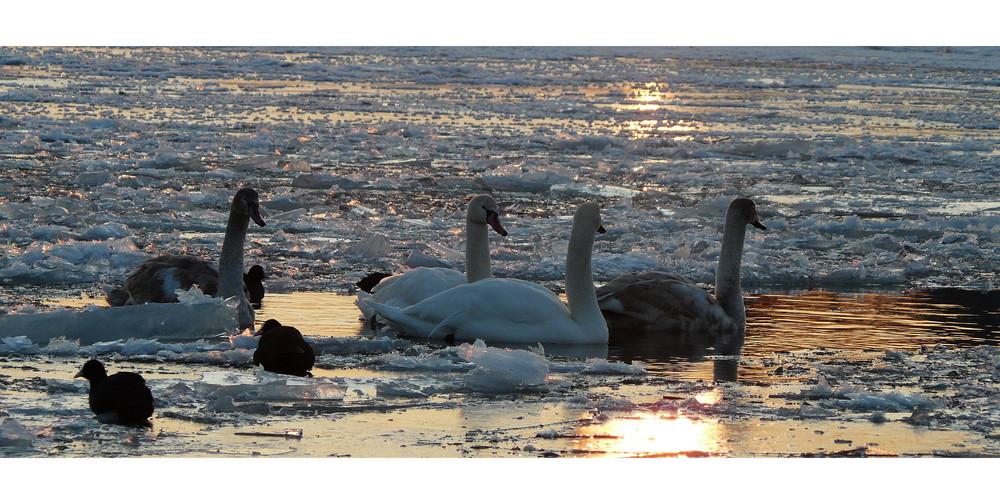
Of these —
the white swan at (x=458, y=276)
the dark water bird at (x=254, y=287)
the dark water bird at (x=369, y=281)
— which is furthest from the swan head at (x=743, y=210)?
the dark water bird at (x=254, y=287)

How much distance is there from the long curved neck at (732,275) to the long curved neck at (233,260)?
2998 millimetres

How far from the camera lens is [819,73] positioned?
141ft

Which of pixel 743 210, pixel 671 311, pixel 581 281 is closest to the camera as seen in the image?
pixel 581 281

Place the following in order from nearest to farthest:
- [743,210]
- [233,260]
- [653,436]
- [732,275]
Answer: [653,436] → [233,260] → [732,275] → [743,210]

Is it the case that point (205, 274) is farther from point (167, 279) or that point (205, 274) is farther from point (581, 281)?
point (581, 281)

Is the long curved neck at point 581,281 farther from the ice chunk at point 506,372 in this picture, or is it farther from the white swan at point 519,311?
the ice chunk at point 506,372

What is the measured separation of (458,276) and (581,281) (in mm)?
1091

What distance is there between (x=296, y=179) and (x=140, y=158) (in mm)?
2778

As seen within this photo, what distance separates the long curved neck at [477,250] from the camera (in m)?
8.44

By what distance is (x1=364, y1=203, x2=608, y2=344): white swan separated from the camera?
7645 millimetres

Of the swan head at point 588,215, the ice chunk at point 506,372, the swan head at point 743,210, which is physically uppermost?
the swan head at point 588,215

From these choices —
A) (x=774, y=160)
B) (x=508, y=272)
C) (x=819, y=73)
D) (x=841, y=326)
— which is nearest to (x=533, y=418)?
(x=841, y=326)

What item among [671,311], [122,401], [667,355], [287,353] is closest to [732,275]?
[671,311]

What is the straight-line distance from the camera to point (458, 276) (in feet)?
28.2
